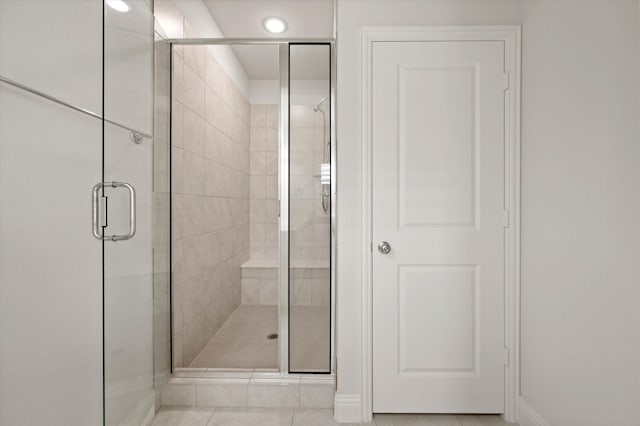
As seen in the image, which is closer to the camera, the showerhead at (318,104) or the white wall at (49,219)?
the white wall at (49,219)

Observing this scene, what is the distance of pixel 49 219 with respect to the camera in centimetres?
115

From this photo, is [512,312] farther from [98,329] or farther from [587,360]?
[98,329]

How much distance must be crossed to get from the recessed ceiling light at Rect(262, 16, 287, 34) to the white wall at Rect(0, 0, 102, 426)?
5.12 feet

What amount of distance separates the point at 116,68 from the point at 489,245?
184 centimetres

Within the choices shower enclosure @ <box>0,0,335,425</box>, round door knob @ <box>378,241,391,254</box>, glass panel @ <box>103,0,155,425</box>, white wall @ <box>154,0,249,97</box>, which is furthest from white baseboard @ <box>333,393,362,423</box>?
white wall @ <box>154,0,249,97</box>

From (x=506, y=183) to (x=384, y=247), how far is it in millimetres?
719

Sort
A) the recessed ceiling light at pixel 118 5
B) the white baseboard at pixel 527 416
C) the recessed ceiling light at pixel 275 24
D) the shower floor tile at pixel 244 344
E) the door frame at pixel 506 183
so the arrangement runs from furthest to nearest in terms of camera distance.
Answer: the recessed ceiling light at pixel 275 24 → the shower floor tile at pixel 244 344 → the door frame at pixel 506 183 → the white baseboard at pixel 527 416 → the recessed ceiling light at pixel 118 5

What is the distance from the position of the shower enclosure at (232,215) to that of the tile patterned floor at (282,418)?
0.71ft

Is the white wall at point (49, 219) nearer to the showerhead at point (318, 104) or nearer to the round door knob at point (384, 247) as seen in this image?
the showerhead at point (318, 104)

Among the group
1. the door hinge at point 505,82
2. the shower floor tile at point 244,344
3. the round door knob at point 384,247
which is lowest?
the shower floor tile at point 244,344

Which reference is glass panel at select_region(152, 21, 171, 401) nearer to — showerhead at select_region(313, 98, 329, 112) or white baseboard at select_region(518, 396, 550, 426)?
showerhead at select_region(313, 98, 329, 112)

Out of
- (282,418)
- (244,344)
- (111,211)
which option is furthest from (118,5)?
(244,344)

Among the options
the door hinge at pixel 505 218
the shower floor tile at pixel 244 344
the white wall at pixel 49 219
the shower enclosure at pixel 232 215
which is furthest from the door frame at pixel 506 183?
the white wall at pixel 49 219

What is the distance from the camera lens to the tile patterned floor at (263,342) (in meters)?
1.95
